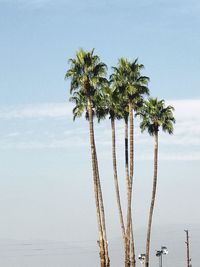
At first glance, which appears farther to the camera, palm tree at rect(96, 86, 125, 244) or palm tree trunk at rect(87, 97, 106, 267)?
palm tree at rect(96, 86, 125, 244)

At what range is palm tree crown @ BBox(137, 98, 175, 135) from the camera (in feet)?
199

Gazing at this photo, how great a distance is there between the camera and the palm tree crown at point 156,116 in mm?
60625

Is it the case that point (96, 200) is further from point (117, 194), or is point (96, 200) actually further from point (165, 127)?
point (165, 127)

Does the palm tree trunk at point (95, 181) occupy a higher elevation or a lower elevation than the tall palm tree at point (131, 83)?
lower

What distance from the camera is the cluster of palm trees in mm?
51281

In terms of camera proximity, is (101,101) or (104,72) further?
(101,101)

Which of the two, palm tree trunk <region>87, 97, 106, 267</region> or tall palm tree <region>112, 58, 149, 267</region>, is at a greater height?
tall palm tree <region>112, 58, 149, 267</region>

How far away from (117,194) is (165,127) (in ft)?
30.5

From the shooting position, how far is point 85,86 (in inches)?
2025

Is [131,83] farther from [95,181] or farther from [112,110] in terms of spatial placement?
[95,181]

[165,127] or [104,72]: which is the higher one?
[104,72]

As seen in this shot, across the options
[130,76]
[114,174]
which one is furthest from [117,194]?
[130,76]

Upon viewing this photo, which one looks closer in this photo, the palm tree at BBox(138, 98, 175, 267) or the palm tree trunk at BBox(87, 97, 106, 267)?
the palm tree trunk at BBox(87, 97, 106, 267)

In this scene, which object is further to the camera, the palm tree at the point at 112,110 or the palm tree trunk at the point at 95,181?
the palm tree at the point at 112,110
